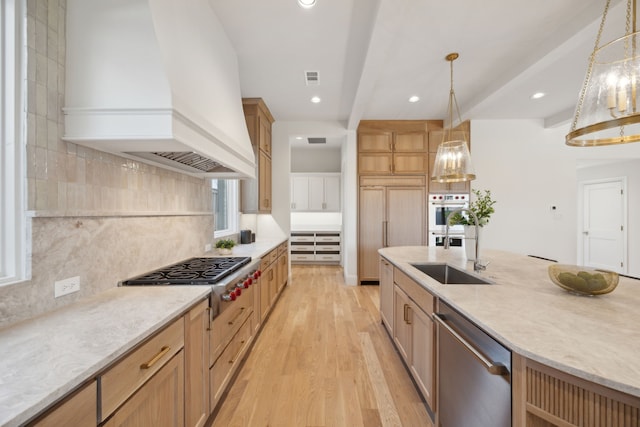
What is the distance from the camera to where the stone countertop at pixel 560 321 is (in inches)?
29.7

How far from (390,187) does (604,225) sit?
17.6 feet

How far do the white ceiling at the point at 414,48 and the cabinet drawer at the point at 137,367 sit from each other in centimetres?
229

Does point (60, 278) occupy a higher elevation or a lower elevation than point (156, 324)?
higher

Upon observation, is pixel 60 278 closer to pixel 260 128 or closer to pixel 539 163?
pixel 260 128

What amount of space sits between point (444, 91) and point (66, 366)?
4.29m

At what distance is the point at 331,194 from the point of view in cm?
662

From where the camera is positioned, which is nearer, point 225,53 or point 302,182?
point 225,53

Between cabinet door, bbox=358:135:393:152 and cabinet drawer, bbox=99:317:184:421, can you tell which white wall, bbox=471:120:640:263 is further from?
cabinet drawer, bbox=99:317:184:421

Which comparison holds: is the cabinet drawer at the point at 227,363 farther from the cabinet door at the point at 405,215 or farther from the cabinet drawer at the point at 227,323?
Result: the cabinet door at the point at 405,215

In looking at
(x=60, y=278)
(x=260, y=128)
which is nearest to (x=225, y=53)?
(x=260, y=128)

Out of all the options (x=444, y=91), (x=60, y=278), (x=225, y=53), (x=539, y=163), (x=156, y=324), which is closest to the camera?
(x=156, y=324)

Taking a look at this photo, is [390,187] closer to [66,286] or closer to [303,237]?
[303,237]

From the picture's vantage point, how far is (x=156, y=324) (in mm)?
1059

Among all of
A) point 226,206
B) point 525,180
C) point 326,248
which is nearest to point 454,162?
point 525,180
